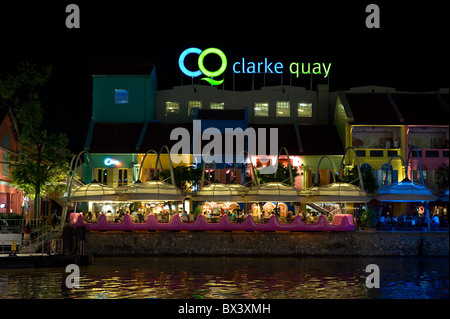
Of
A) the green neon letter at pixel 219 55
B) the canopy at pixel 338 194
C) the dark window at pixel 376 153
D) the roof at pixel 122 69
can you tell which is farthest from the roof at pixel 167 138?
the canopy at pixel 338 194

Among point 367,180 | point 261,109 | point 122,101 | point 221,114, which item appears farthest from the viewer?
point 261,109

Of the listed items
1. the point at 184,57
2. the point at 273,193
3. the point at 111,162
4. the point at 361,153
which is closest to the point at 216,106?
the point at 184,57

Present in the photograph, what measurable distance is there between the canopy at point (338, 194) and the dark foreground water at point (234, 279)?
192 inches

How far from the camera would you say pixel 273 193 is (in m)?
51.8

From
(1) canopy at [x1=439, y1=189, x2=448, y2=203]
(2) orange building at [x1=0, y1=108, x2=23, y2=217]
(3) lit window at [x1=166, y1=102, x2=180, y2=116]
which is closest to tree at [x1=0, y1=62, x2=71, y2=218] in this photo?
(2) orange building at [x1=0, y1=108, x2=23, y2=217]

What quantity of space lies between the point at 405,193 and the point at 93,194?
73.7 feet

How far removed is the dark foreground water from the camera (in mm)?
32500

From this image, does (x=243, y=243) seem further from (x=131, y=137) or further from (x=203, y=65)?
(x=203, y=65)

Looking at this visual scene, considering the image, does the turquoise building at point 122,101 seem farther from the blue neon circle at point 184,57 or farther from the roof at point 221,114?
the roof at point 221,114

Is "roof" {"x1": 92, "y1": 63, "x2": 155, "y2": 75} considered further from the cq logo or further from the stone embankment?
the stone embankment

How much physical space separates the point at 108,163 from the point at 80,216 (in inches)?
509

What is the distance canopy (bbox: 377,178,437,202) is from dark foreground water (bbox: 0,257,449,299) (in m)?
5.03

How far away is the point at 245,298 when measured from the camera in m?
31.2
